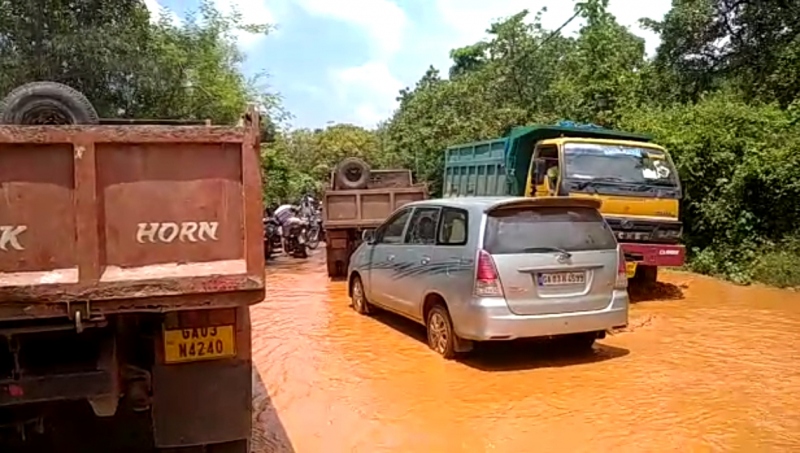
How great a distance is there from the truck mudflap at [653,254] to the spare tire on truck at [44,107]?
7943mm

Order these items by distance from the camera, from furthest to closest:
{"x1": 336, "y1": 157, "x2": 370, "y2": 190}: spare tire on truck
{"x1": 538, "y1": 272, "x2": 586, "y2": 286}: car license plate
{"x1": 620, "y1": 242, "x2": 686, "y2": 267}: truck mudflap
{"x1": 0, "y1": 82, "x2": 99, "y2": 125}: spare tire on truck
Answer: {"x1": 336, "y1": 157, "x2": 370, "y2": 190}: spare tire on truck → {"x1": 620, "y1": 242, "x2": 686, "y2": 267}: truck mudflap → {"x1": 538, "y1": 272, "x2": 586, "y2": 286}: car license plate → {"x1": 0, "y1": 82, "x2": 99, "y2": 125}: spare tire on truck

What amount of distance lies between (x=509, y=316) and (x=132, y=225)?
14.6ft

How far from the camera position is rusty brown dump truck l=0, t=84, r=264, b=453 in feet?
11.7

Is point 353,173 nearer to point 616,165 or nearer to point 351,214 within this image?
point 351,214

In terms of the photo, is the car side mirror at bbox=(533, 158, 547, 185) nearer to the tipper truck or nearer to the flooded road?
the tipper truck

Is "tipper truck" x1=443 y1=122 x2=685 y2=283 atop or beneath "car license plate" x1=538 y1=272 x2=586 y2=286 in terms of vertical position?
atop

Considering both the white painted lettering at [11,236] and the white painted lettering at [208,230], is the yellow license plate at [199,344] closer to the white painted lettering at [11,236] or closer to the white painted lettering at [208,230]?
the white painted lettering at [208,230]

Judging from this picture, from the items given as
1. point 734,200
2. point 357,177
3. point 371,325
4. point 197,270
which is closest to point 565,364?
point 371,325

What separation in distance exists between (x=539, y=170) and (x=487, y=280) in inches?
217

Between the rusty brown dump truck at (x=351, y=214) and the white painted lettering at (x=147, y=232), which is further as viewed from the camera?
the rusty brown dump truck at (x=351, y=214)

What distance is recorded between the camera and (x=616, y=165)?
11.7m

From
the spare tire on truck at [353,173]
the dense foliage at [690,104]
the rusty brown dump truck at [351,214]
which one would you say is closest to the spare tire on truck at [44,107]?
the rusty brown dump truck at [351,214]

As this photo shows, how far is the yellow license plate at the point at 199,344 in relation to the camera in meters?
4.08

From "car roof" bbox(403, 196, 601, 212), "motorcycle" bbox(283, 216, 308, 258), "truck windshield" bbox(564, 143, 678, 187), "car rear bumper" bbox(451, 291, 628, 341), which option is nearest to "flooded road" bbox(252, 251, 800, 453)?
"car rear bumper" bbox(451, 291, 628, 341)
